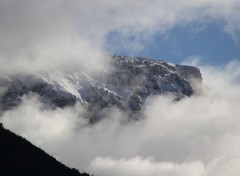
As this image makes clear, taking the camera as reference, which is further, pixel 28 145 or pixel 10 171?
pixel 28 145

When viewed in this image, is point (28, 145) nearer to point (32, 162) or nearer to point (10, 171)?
point (32, 162)

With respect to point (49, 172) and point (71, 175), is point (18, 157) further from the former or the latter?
point (71, 175)

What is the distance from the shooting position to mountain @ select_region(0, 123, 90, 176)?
393ft

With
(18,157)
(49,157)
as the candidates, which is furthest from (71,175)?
(18,157)

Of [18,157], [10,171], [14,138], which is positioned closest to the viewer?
[10,171]

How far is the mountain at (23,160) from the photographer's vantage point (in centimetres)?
11975

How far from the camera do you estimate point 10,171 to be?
11638cm

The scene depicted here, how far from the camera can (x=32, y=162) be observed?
132 m

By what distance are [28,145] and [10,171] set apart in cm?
2366

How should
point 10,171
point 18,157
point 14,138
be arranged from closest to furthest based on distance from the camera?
point 10,171
point 18,157
point 14,138

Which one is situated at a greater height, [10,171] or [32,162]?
[32,162]

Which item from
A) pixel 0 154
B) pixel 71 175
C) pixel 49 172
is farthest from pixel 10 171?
pixel 71 175

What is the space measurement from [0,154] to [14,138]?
14.3 metres

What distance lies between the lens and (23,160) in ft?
424
